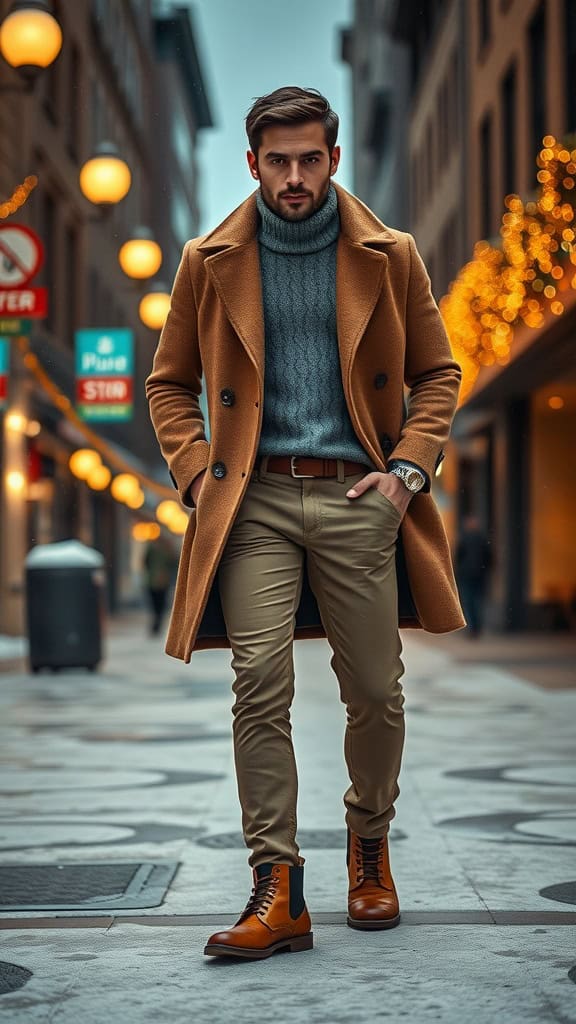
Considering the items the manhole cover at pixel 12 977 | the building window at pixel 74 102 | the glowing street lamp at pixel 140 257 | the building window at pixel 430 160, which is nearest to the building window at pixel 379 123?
the building window at pixel 430 160

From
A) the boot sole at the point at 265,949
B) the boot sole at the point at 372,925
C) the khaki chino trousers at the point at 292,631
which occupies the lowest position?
the boot sole at the point at 372,925

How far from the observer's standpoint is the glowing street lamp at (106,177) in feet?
46.4

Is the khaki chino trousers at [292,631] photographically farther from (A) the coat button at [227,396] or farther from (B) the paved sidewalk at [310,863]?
(B) the paved sidewalk at [310,863]

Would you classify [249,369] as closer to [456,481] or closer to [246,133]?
[246,133]

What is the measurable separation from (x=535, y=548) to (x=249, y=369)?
23019 millimetres

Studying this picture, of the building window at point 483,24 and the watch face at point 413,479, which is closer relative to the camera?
the watch face at point 413,479

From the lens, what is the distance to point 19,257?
11922 millimetres

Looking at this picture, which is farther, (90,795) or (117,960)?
(90,795)

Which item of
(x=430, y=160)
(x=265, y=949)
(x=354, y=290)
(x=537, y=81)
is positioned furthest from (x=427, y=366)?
(x=430, y=160)

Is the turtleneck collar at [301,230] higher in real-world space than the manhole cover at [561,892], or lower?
higher

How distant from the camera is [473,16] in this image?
31.8m

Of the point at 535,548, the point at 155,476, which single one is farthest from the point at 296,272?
the point at 155,476

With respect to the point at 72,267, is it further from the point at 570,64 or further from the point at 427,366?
the point at 427,366

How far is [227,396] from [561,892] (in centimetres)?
177
